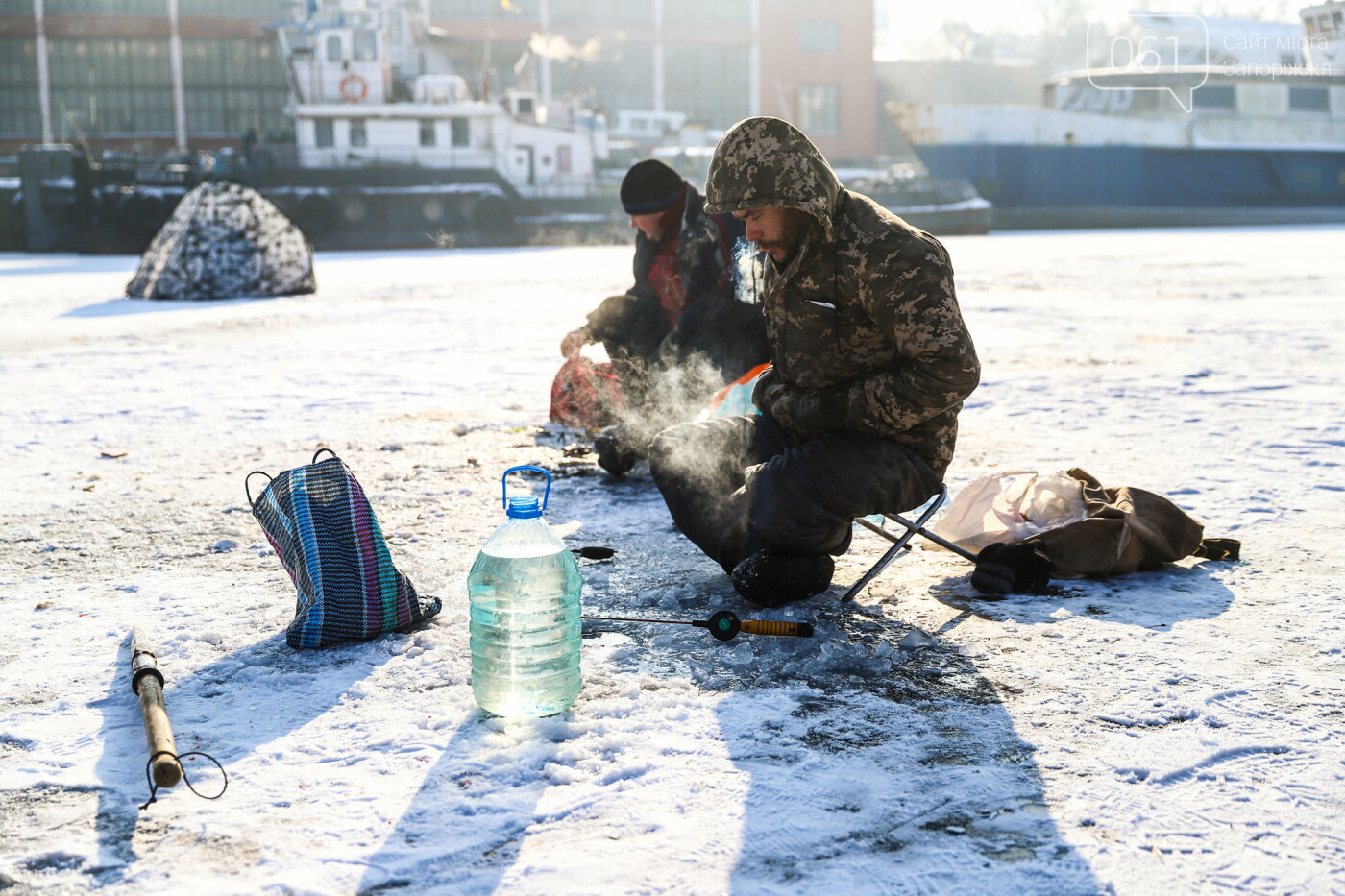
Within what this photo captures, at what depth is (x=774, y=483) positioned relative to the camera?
9.32 ft

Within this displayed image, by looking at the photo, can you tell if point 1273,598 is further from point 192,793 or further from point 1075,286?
point 1075,286

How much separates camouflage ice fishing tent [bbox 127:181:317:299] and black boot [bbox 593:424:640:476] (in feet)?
30.1

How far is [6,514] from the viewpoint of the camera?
3.88 m

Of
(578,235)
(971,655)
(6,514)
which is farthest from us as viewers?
(578,235)

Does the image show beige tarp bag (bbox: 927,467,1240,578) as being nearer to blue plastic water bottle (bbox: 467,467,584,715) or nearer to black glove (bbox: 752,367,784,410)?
black glove (bbox: 752,367,784,410)

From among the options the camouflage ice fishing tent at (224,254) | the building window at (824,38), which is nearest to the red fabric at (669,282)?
the camouflage ice fishing tent at (224,254)

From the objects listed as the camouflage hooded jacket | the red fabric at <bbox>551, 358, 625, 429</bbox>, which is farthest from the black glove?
the red fabric at <bbox>551, 358, 625, 429</bbox>

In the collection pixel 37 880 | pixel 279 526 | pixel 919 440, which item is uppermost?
pixel 919 440

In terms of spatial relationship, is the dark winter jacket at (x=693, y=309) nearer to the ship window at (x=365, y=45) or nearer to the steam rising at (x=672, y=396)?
the steam rising at (x=672, y=396)

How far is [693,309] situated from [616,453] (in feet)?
2.20

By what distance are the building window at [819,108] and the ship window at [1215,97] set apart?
12.5 m

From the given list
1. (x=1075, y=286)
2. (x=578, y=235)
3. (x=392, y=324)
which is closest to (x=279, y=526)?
(x=392, y=324)

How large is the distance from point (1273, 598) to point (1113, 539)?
430 millimetres

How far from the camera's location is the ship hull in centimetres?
2784
